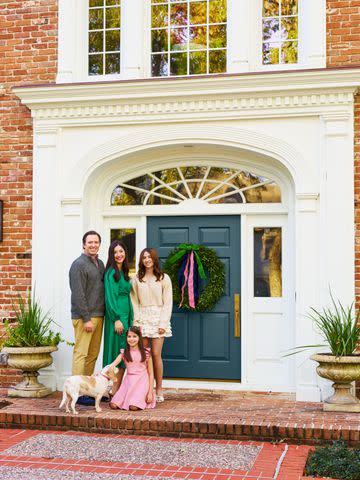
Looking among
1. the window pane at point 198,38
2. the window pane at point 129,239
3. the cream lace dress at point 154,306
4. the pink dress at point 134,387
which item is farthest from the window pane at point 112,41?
the pink dress at point 134,387

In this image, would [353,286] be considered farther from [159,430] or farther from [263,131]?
[159,430]

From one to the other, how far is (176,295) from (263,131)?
88.3 inches

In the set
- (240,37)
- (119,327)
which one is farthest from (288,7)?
(119,327)

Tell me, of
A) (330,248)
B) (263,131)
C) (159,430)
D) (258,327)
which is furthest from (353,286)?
(159,430)

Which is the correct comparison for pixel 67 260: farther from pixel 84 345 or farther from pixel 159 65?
pixel 159 65

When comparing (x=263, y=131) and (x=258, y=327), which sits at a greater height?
(x=263, y=131)

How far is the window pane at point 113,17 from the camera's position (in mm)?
8820

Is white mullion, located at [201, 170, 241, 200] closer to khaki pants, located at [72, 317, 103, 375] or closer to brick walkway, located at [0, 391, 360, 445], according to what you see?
khaki pants, located at [72, 317, 103, 375]

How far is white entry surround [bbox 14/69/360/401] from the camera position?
7801 mm

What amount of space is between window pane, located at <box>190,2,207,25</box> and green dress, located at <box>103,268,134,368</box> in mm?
3389

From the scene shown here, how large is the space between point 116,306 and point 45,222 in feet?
5.58

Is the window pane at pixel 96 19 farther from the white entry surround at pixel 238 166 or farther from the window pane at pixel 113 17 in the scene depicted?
the white entry surround at pixel 238 166

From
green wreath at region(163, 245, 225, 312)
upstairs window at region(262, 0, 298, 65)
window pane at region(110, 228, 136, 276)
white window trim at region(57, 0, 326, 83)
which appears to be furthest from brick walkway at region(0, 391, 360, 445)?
upstairs window at region(262, 0, 298, 65)

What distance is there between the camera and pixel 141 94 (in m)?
8.23
